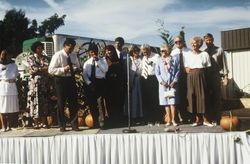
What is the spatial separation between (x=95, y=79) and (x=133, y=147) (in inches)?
68.2

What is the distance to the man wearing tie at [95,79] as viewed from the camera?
25.0ft

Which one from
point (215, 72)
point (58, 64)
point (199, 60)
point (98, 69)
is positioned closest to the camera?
point (199, 60)

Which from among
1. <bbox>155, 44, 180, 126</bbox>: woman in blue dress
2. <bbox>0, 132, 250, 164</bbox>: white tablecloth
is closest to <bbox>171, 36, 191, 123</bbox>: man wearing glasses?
<bbox>155, 44, 180, 126</bbox>: woman in blue dress

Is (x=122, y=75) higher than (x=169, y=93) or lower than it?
higher

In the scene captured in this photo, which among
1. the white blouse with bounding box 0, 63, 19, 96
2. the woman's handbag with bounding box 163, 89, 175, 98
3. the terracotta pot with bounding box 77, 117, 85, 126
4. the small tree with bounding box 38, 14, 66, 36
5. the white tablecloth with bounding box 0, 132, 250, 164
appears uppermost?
the small tree with bounding box 38, 14, 66, 36

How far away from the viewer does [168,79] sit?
7.46 meters

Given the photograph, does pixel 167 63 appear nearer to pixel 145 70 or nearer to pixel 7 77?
pixel 145 70

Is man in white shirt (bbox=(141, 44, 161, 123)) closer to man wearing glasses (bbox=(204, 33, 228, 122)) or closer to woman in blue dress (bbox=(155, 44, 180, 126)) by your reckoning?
woman in blue dress (bbox=(155, 44, 180, 126))

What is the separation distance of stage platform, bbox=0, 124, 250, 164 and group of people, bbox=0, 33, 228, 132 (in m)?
0.51

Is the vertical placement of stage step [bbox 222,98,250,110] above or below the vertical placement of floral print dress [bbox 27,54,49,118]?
below

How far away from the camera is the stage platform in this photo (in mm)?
6105

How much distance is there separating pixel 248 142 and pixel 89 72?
3045 mm

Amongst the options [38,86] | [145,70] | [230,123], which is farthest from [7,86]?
[230,123]

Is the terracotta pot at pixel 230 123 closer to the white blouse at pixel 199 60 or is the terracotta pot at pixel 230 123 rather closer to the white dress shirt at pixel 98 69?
the white blouse at pixel 199 60
